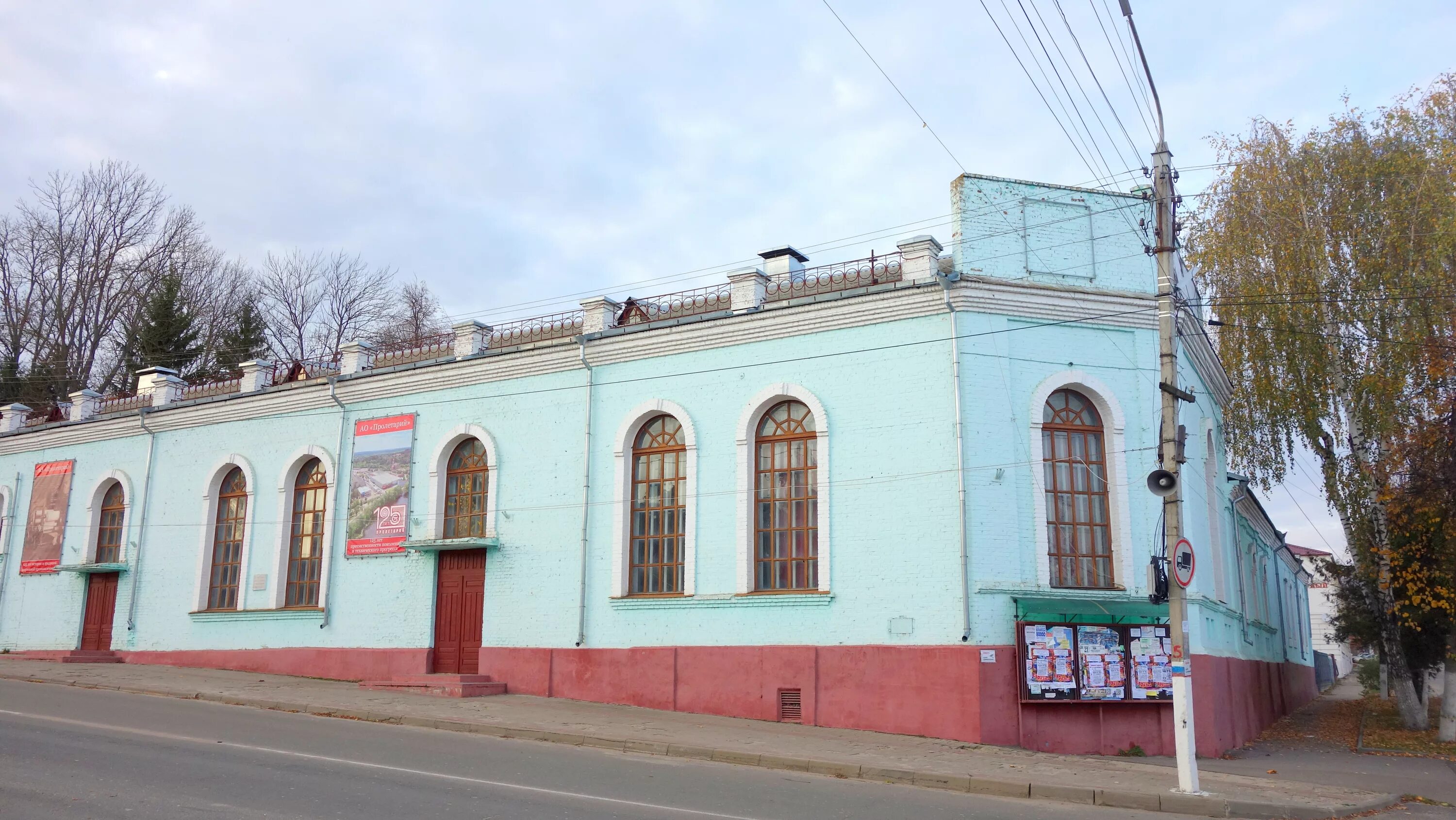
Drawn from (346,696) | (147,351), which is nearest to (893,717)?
(346,696)

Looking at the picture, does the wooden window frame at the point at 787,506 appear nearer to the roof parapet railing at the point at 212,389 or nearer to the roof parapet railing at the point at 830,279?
the roof parapet railing at the point at 830,279

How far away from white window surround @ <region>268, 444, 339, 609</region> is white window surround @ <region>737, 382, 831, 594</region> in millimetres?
9044

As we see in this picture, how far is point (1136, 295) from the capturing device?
15.7 m

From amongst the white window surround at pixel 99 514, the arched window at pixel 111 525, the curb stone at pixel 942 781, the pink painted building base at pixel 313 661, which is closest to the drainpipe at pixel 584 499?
the curb stone at pixel 942 781

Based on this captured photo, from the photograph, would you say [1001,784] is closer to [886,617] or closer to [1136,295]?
[886,617]

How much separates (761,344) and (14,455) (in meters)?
21.6

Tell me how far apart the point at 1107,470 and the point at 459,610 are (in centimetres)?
1153

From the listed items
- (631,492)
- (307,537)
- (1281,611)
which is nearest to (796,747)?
(631,492)

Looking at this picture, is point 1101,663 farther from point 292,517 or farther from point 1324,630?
point 1324,630

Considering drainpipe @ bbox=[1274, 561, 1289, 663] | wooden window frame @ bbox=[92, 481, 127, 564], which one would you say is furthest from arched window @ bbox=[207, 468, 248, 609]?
drainpipe @ bbox=[1274, 561, 1289, 663]

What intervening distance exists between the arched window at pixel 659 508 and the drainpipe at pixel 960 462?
4741mm

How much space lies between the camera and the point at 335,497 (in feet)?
69.0

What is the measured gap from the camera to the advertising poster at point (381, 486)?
65.9 ft

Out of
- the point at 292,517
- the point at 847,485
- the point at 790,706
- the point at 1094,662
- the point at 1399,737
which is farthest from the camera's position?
the point at 292,517
